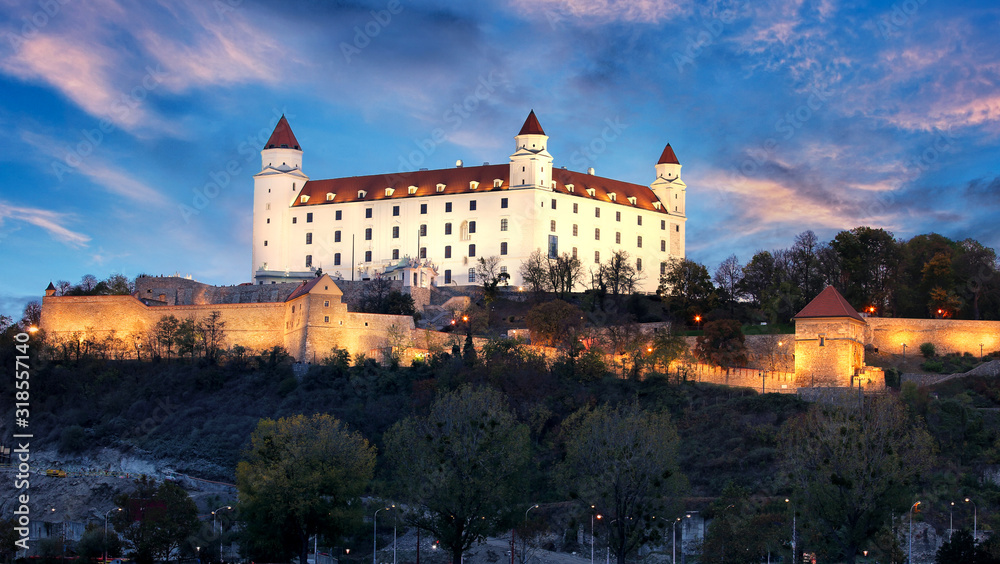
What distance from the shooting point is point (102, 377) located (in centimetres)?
6719

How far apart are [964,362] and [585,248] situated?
102ft

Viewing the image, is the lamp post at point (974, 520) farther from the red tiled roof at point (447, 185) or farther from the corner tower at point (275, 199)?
the corner tower at point (275, 199)

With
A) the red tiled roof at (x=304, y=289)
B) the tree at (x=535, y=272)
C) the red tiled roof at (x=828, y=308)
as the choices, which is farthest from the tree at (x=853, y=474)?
the tree at (x=535, y=272)

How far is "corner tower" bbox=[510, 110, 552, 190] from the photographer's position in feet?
278

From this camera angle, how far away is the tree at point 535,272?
260ft

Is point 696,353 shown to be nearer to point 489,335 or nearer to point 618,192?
point 489,335

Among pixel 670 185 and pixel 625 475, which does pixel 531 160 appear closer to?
pixel 670 185

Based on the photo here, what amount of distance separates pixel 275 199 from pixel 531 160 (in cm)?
1979

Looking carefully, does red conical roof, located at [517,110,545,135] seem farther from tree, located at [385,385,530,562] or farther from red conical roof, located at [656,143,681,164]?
tree, located at [385,385,530,562]

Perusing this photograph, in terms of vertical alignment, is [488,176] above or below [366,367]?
above

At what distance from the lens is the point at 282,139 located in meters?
91.8

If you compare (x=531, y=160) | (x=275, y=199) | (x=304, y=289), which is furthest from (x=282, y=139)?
(x=304, y=289)

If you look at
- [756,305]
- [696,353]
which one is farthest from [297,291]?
[756,305]

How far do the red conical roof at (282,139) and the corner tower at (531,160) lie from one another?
18.0 meters
